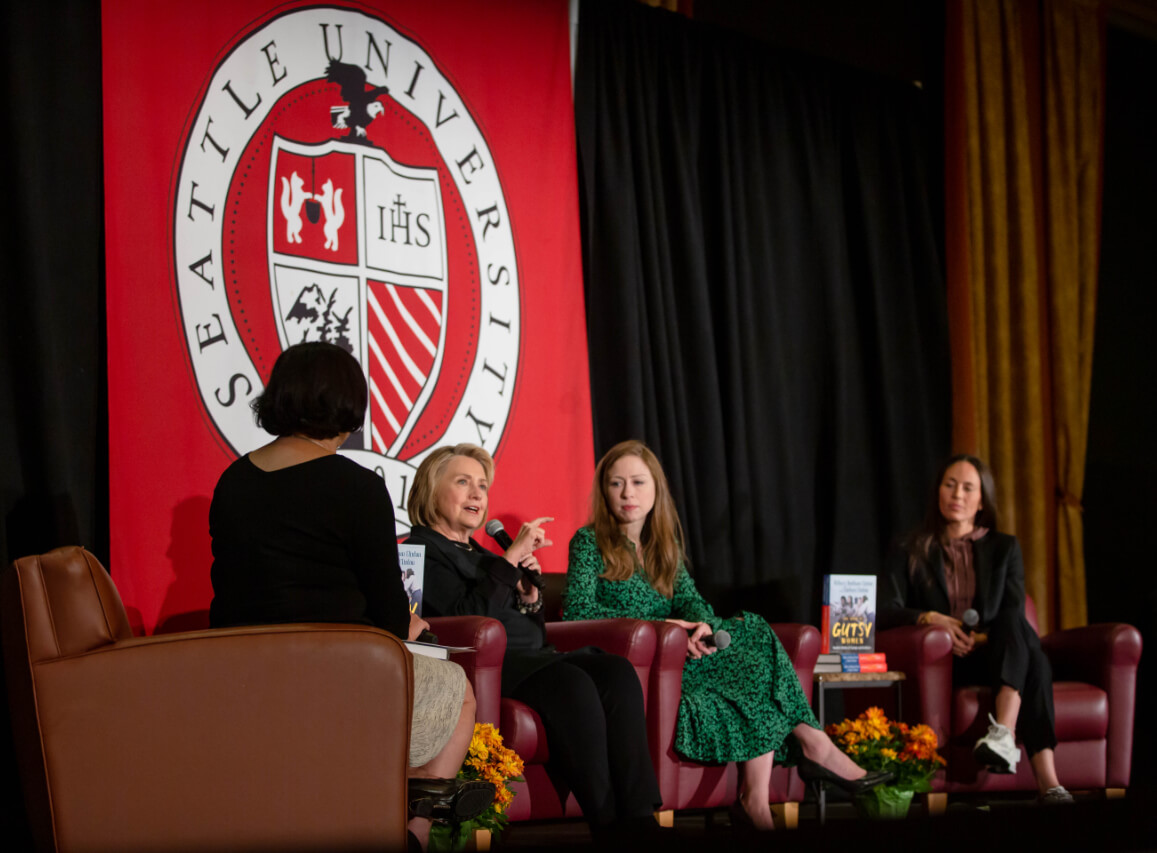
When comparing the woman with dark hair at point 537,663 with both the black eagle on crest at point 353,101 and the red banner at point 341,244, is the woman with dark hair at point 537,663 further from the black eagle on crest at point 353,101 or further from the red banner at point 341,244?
the black eagle on crest at point 353,101

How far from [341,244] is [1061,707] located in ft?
9.39

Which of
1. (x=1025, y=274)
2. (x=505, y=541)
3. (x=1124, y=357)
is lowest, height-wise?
(x=505, y=541)

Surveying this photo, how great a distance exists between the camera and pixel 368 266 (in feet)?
12.5

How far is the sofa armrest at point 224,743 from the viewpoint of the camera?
1749mm

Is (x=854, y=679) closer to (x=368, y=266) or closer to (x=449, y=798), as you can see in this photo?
(x=449, y=798)

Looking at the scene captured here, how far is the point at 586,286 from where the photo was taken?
4.49m

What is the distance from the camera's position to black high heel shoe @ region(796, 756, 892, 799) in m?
3.43

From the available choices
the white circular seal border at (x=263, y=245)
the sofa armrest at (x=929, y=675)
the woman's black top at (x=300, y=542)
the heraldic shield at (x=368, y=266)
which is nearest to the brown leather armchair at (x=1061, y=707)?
Answer: the sofa armrest at (x=929, y=675)

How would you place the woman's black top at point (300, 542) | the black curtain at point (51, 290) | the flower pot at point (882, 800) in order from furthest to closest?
1. the flower pot at point (882, 800)
2. the black curtain at point (51, 290)
3. the woman's black top at point (300, 542)

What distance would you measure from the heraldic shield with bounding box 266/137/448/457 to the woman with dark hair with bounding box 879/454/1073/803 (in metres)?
1.92

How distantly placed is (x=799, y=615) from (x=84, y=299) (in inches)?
121

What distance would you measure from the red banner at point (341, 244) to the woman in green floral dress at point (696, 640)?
18.9 inches

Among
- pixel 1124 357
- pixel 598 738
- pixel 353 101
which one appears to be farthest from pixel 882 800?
pixel 1124 357

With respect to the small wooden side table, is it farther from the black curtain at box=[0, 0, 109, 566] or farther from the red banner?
the black curtain at box=[0, 0, 109, 566]
